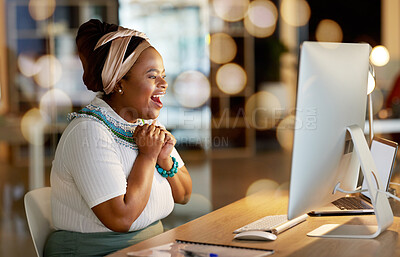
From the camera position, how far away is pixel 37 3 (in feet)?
22.3

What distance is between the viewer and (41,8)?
681cm

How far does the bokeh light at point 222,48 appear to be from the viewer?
299 inches

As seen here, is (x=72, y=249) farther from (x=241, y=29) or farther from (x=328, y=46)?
(x=241, y=29)

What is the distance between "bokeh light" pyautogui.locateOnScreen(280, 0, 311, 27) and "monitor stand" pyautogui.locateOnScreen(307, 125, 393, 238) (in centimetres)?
694

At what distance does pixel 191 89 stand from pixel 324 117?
236 inches

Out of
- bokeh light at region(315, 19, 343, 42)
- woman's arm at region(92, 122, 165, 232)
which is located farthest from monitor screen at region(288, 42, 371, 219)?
bokeh light at region(315, 19, 343, 42)

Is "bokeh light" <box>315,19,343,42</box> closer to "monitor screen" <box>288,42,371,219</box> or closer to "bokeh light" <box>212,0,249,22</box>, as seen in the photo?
"bokeh light" <box>212,0,249,22</box>

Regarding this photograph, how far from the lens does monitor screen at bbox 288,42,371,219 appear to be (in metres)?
1.35

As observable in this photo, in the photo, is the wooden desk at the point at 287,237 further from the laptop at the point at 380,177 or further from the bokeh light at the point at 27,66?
the bokeh light at the point at 27,66

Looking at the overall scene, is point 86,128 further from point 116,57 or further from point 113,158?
point 116,57

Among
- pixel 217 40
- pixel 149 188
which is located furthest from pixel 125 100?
pixel 217 40

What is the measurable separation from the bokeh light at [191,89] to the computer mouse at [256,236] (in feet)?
19.3

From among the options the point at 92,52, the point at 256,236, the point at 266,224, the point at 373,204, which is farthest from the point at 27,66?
the point at 373,204

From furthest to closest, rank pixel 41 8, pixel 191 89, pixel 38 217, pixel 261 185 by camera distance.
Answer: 1. pixel 191 89
2. pixel 41 8
3. pixel 261 185
4. pixel 38 217
